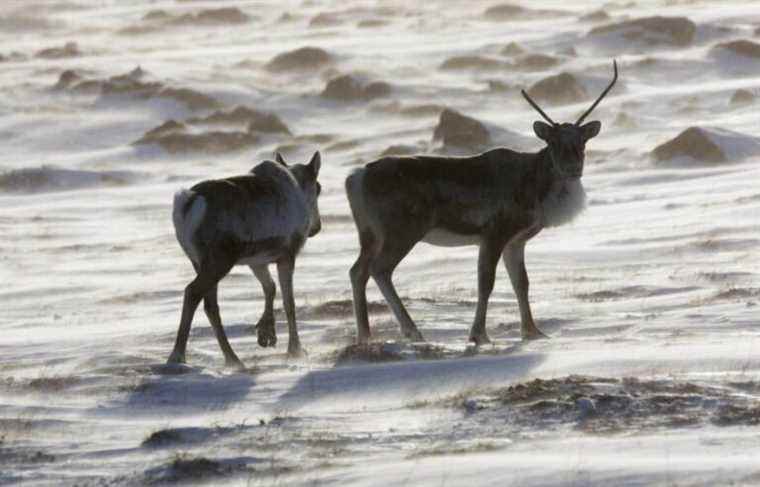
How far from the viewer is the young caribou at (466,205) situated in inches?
510

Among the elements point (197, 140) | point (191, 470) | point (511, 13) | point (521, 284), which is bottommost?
point (197, 140)

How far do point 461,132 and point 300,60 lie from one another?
1322 centimetres

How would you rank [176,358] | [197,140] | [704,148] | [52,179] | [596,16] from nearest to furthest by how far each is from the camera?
[176,358] < [704,148] < [52,179] < [197,140] < [596,16]

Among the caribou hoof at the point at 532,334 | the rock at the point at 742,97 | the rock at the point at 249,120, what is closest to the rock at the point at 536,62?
the rock at the point at 249,120

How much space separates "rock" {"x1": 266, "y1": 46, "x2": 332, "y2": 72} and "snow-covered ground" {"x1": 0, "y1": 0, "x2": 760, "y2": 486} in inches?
9.0

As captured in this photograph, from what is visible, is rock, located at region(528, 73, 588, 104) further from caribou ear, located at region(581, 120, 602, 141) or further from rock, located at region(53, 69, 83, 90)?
caribou ear, located at region(581, 120, 602, 141)

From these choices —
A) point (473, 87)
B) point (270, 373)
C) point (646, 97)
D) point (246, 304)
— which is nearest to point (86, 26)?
point (473, 87)

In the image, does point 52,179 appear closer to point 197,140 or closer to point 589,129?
point 197,140

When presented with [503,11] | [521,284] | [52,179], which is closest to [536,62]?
[503,11]

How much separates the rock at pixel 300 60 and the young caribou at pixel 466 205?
30950 millimetres

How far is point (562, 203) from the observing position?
13.4 meters

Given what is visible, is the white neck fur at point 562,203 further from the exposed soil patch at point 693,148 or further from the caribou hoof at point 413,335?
the exposed soil patch at point 693,148

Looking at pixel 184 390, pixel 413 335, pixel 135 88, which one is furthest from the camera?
pixel 135 88

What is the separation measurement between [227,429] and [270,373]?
1917 millimetres
